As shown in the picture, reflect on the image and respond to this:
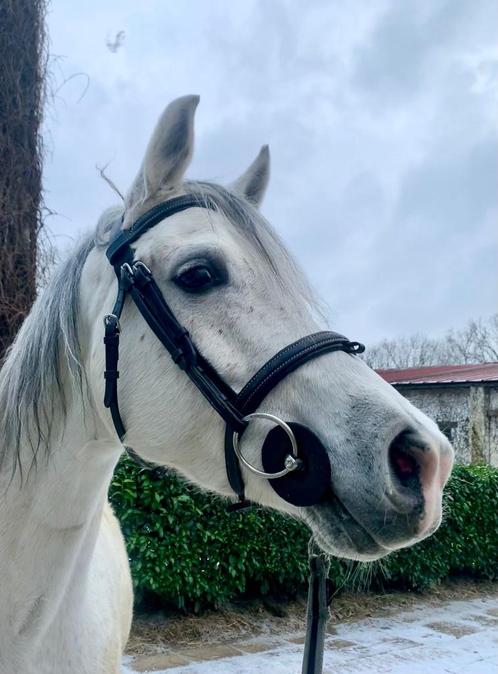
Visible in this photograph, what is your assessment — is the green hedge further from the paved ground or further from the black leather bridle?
the black leather bridle

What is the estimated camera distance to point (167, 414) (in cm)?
135

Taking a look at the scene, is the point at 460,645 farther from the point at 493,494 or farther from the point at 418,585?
the point at 493,494

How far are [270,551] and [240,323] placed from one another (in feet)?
14.1

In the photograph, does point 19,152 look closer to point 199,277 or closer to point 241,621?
point 199,277

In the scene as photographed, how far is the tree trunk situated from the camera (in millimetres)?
4016

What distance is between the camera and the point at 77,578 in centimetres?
164

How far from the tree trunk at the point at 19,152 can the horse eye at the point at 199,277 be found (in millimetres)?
3034

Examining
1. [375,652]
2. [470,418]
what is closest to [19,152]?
[375,652]

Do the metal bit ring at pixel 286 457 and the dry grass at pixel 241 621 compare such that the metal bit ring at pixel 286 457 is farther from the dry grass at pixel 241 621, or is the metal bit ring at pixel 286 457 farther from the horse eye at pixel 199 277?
the dry grass at pixel 241 621

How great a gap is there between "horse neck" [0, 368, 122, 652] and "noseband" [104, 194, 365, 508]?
207 mm

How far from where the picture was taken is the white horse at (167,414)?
113cm

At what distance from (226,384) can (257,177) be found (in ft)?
2.68

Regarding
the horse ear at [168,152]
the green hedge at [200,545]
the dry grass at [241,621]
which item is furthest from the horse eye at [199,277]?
the dry grass at [241,621]

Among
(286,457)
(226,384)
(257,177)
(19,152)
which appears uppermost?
(19,152)
